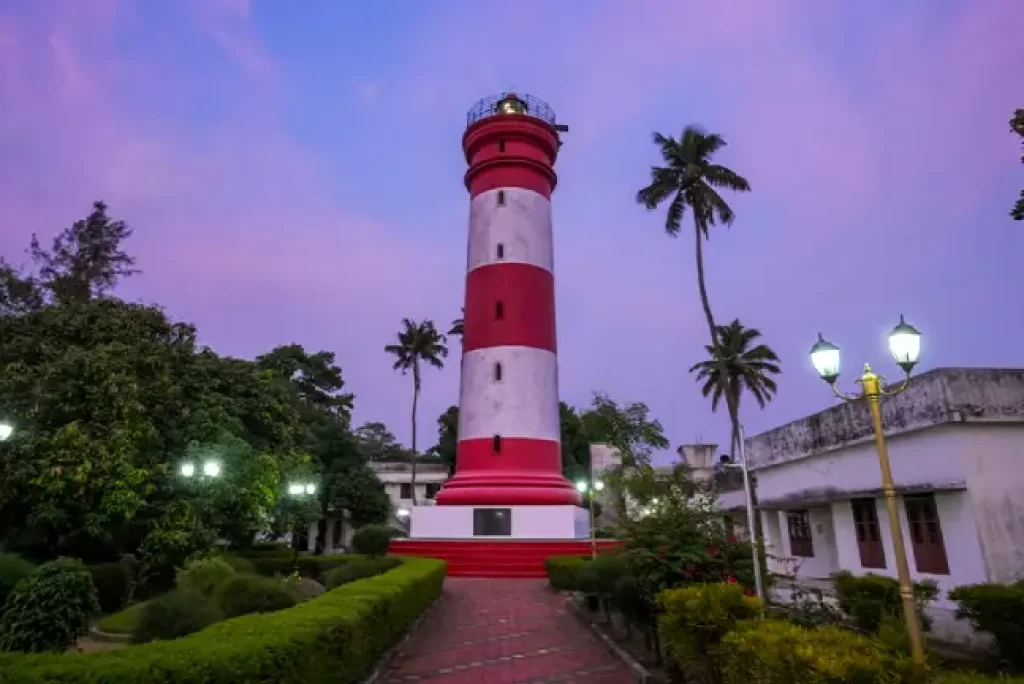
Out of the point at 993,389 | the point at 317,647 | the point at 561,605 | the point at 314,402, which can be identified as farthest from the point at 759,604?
the point at 314,402

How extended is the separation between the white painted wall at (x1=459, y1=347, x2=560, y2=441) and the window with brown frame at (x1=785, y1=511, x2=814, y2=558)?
988 cm

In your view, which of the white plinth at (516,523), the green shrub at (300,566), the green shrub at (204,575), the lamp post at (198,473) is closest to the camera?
the green shrub at (204,575)

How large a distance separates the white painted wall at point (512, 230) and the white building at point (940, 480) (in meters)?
14.5

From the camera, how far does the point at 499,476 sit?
23.5 m

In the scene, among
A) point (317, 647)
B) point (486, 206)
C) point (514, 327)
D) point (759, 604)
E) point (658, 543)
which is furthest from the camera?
point (486, 206)

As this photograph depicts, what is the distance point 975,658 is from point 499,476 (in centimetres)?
1571

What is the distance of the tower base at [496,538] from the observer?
2155cm

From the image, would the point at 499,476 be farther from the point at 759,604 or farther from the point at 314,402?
the point at 314,402

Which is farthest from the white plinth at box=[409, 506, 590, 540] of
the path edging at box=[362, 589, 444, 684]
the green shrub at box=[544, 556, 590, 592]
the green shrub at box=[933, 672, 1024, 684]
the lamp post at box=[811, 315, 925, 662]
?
the green shrub at box=[933, 672, 1024, 684]

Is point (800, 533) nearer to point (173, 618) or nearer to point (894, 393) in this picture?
point (894, 393)

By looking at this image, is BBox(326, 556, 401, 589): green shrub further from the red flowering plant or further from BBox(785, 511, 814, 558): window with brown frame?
BBox(785, 511, 814, 558): window with brown frame

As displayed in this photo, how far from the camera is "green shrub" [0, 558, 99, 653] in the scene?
7734 mm

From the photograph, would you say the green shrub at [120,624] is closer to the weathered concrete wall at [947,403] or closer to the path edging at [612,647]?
the path edging at [612,647]

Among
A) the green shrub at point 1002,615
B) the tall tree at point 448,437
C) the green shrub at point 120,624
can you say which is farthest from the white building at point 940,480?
the tall tree at point 448,437
